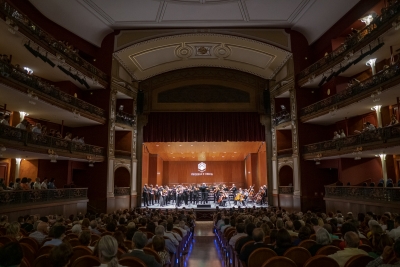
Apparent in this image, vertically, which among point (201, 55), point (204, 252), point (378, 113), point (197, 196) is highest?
point (201, 55)

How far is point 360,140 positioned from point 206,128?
10.9 metres

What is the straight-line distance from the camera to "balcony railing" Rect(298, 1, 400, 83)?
12.9m

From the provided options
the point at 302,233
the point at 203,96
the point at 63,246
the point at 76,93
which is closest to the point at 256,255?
the point at 302,233

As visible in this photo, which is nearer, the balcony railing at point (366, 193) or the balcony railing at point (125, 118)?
the balcony railing at point (366, 193)

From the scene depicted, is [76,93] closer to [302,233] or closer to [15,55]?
[15,55]

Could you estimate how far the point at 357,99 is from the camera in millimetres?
15109

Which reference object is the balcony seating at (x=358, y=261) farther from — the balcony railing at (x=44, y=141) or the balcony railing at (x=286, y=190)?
the balcony railing at (x=286, y=190)

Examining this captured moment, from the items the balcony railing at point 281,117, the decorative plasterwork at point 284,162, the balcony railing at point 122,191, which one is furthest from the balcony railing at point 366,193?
the balcony railing at point 122,191

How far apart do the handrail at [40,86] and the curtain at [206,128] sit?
4778mm

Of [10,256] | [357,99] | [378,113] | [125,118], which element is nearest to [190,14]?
[125,118]

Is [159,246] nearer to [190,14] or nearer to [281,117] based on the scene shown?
[190,14]

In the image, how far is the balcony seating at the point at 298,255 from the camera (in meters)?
4.23

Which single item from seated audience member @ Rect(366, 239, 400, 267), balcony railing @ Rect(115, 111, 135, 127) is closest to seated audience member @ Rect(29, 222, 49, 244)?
seated audience member @ Rect(366, 239, 400, 267)

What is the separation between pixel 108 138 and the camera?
1953 cm
